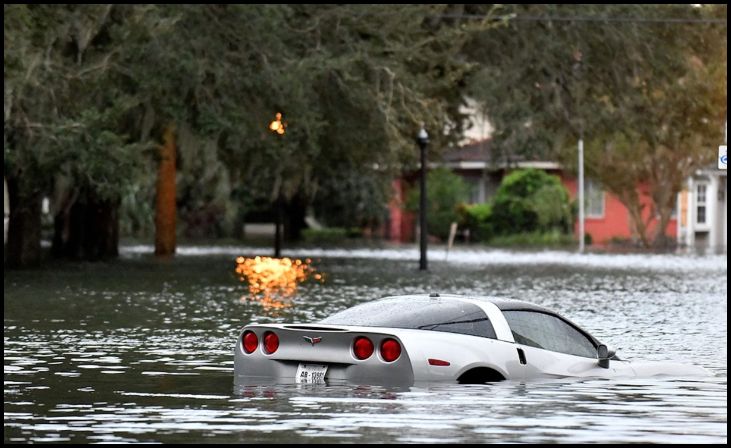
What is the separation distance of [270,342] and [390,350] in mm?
1319

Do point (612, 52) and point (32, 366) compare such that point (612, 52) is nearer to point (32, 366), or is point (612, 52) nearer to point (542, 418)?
point (32, 366)

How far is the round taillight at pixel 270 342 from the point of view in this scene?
52.2ft

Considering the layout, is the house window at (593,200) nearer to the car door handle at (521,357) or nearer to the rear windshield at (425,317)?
the rear windshield at (425,317)

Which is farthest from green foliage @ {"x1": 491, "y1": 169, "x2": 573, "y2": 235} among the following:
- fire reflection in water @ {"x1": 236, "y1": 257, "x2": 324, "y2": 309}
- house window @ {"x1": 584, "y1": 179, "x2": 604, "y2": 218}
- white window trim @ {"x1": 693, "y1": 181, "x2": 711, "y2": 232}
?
fire reflection in water @ {"x1": 236, "y1": 257, "x2": 324, "y2": 309}

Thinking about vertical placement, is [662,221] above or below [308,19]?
below

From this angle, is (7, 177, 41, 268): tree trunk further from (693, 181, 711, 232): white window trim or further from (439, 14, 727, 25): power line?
(693, 181, 711, 232): white window trim

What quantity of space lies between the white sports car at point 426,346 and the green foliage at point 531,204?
2580 inches

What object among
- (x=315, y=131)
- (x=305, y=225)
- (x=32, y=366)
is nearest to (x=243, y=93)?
(x=315, y=131)

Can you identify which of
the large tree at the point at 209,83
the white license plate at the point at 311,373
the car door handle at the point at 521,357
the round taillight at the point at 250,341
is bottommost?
the white license plate at the point at 311,373

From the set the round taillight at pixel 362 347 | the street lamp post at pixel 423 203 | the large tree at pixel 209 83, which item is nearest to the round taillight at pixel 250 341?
the round taillight at pixel 362 347

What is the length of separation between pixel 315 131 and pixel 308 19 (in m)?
3.42

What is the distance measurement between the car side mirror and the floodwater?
16 cm

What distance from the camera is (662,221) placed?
74688 mm

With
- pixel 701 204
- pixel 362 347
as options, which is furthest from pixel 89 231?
pixel 701 204
